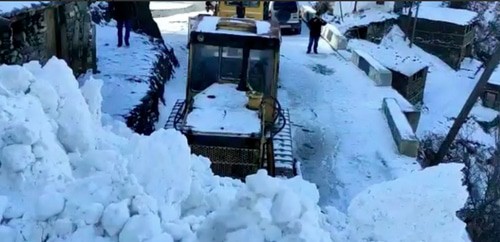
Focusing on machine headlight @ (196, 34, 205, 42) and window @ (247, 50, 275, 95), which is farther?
window @ (247, 50, 275, 95)

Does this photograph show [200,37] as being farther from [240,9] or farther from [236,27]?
[240,9]

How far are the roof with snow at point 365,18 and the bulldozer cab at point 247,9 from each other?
730 cm

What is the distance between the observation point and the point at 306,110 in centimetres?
1461

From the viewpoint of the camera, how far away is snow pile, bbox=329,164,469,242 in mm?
5102

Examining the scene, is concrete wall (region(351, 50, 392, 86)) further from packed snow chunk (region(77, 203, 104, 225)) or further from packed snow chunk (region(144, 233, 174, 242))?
packed snow chunk (region(77, 203, 104, 225))

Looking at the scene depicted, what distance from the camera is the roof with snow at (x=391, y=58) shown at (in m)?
22.8

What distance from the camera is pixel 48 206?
13.8ft

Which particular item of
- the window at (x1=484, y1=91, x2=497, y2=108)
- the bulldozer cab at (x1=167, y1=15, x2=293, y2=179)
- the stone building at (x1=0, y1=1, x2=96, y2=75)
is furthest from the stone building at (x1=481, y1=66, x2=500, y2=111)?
the bulldozer cab at (x1=167, y1=15, x2=293, y2=179)

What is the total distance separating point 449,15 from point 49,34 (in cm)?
2358

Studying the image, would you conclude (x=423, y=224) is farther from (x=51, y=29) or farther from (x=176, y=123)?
(x=51, y=29)

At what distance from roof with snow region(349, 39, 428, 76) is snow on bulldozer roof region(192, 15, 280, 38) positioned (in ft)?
40.5

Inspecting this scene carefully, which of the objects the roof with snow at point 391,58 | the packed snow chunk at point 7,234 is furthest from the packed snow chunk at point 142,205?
the roof with snow at point 391,58

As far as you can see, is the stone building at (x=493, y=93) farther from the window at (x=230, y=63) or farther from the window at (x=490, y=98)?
the window at (x=230, y=63)

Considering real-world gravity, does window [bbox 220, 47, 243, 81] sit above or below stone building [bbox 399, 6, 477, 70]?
above
